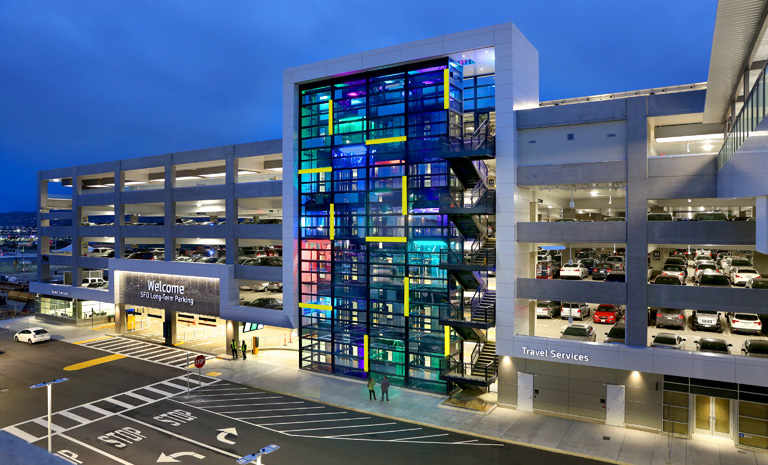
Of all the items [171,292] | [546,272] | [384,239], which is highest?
[384,239]

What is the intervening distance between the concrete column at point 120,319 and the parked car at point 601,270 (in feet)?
130

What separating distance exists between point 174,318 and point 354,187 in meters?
20.0

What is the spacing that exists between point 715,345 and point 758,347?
5.00 feet

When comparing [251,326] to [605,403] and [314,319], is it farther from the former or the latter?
[605,403]

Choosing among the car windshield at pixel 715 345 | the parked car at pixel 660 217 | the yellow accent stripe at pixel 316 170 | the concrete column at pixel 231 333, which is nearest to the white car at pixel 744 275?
the car windshield at pixel 715 345

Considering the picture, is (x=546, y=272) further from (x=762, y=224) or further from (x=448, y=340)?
(x=762, y=224)

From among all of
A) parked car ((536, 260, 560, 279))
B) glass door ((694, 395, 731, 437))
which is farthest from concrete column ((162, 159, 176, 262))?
glass door ((694, 395, 731, 437))

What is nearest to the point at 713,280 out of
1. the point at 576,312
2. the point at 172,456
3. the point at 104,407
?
the point at 576,312

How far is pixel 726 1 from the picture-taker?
1091 centimetres

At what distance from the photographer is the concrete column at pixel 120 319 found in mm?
43328

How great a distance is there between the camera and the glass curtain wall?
2738cm

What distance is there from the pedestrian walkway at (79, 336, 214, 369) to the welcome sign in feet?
10.3

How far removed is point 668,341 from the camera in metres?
22.7

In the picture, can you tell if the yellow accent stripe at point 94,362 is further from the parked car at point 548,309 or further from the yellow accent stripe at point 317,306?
the parked car at point 548,309
